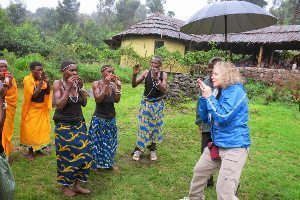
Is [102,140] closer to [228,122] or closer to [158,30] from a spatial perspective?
[228,122]

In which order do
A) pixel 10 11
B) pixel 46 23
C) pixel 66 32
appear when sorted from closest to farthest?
pixel 66 32
pixel 10 11
pixel 46 23

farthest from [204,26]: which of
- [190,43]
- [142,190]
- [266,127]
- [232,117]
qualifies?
[190,43]

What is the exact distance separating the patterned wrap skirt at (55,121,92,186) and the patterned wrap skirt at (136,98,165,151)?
64.1 inches

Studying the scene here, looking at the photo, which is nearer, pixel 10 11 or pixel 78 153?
pixel 78 153

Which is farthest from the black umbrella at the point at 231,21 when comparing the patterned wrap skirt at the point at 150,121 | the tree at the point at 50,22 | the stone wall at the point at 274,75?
the tree at the point at 50,22

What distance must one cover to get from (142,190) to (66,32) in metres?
30.5

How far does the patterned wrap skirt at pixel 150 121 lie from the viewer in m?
5.70

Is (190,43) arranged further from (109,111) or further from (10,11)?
(10,11)

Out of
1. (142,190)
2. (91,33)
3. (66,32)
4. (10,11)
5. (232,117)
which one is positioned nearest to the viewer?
(232,117)

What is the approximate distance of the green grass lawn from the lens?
4691mm

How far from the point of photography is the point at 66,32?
32906 mm

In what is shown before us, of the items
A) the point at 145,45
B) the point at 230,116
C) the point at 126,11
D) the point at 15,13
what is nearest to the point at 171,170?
the point at 230,116

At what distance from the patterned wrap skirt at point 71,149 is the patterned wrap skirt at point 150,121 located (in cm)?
163

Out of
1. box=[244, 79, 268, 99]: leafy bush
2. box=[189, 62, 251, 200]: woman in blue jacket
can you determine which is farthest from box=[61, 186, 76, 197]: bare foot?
box=[244, 79, 268, 99]: leafy bush
